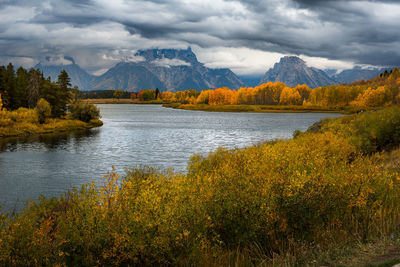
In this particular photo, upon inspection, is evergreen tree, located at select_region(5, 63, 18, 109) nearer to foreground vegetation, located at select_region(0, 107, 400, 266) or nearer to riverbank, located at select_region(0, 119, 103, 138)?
riverbank, located at select_region(0, 119, 103, 138)

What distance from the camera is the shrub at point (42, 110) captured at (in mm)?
81812

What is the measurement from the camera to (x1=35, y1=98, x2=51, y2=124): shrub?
8181 centimetres

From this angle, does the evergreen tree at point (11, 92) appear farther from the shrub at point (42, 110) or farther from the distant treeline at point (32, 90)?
the shrub at point (42, 110)

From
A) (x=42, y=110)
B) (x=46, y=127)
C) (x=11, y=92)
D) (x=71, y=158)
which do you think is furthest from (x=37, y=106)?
A: (x=71, y=158)

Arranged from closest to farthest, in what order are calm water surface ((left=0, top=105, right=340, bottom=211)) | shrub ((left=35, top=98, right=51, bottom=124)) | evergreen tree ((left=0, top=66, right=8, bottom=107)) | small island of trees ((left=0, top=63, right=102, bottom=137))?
calm water surface ((left=0, top=105, right=340, bottom=211))
small island of trees ((left=0, top=63, right=102, bottom=137))
shrub ((left=35, top=98, right=51, bottom=124))
evergreen tree ((left=0, top=66, right=8, bottom=107))

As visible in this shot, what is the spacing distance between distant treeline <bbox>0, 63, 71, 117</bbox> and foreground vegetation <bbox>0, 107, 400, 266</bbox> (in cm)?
8660

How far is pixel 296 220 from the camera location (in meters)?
11.6

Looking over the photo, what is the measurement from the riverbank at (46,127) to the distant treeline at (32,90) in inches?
304

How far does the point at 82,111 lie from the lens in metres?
98.1

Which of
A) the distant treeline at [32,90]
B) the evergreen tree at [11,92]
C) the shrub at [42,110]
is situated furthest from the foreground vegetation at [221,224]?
the evergreen tree at [11,92]

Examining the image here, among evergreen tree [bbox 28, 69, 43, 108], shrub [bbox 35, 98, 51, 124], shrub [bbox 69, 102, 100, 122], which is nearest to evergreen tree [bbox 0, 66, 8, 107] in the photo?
evergreen tree [bbox 28, 69, 43, 108]

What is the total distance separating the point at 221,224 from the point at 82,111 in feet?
311

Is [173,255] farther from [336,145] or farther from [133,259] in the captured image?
[336,145]

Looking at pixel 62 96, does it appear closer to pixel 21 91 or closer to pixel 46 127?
pixel 21 91
